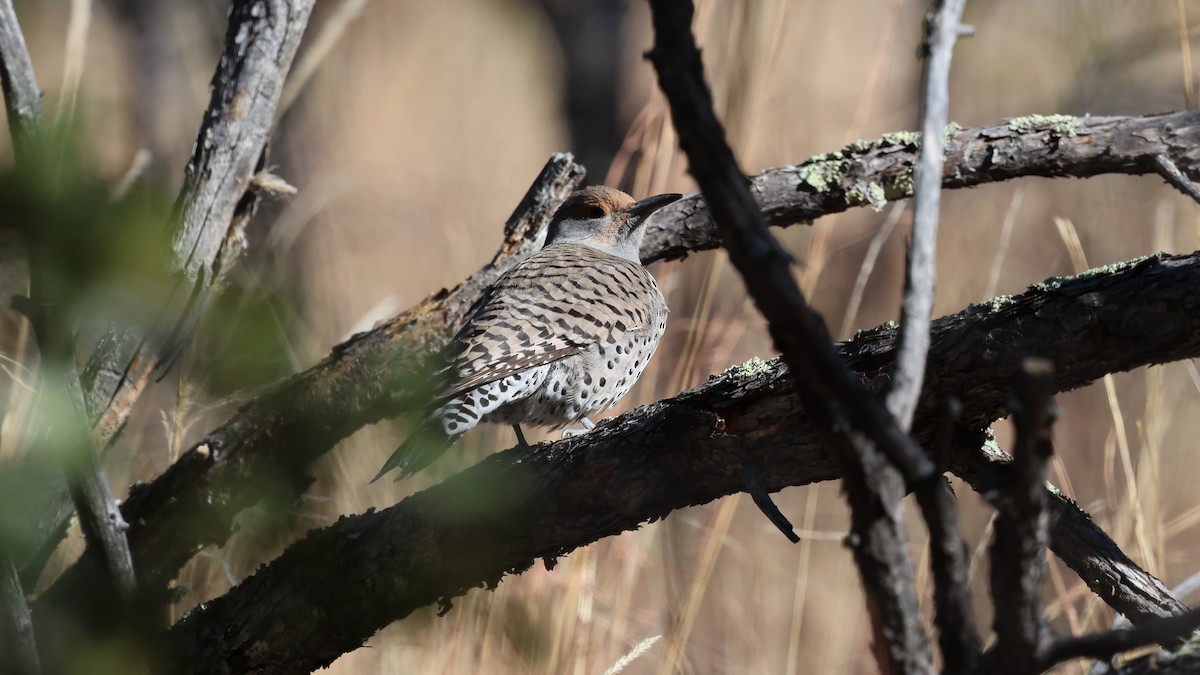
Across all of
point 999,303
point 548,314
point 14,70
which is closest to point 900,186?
point 548,314

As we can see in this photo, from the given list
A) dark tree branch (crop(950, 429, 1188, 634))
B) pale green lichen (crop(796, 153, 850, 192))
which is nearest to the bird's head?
pale green lichen (crop(796, 153, 850, 192))

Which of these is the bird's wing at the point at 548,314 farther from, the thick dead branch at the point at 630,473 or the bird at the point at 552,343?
the thick dead branch at the point at 630,473

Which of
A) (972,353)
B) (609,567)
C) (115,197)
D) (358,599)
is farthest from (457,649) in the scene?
→ (115,197)

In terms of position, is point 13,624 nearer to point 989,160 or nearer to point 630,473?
point 630,473

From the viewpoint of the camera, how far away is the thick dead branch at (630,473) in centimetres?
160

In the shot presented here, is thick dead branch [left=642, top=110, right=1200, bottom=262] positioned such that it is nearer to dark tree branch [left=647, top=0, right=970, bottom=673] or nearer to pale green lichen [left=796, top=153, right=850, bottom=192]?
pale green lichen [left=796, top=153, right=850, bottom=192]

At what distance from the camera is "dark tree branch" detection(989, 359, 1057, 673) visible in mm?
972

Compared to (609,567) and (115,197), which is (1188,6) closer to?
(609,567)

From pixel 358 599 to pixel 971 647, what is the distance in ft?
4.51

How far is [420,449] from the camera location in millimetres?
2402

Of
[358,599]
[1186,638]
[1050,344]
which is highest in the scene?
[358,599]

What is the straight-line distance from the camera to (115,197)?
855 millimetres

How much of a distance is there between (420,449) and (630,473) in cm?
61

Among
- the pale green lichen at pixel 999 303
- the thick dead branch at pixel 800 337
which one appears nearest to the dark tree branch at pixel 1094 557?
the pale green lichen at pixel 999 303
